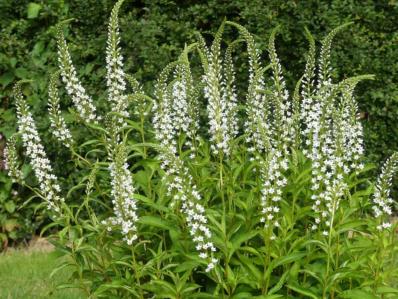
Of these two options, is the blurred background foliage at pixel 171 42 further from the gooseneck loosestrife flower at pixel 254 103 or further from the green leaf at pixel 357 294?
the green leaf at pixel 357 294

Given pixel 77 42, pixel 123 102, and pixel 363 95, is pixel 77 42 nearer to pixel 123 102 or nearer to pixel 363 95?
pixel 363 95

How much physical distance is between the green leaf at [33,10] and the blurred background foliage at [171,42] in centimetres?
1

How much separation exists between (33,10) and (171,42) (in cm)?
171

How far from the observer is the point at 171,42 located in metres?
8.45

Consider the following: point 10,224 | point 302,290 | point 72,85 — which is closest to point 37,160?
point 72,85

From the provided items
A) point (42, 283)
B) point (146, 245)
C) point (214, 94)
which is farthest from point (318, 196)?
point (42, 283)

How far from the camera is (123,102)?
5043 millimetres

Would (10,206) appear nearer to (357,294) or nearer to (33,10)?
(33,10)

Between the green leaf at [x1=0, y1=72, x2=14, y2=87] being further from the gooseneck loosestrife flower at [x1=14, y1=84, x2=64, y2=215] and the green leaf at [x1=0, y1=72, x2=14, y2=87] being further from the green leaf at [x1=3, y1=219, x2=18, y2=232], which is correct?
the gooseneck loosestrife flower at [x1=14, y1=84, x2=64, y2=215]

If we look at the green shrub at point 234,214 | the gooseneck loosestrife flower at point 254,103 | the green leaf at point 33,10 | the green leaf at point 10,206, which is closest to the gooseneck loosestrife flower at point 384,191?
the green shrub at point 234,214

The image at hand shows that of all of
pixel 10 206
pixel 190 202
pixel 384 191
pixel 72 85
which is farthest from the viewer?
pixel 10 206

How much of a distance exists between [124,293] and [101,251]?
0.33 m

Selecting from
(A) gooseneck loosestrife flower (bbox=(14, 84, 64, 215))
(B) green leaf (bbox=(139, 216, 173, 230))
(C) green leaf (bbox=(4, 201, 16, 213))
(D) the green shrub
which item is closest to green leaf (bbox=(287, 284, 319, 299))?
(D) the green shrub

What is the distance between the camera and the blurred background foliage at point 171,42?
834 centimetres
